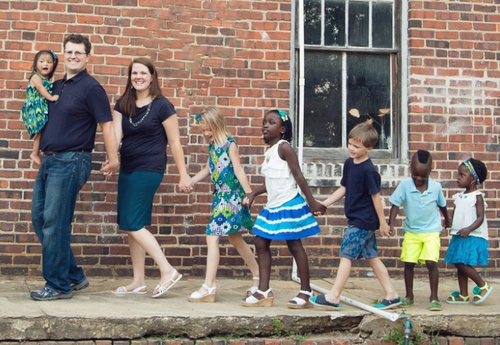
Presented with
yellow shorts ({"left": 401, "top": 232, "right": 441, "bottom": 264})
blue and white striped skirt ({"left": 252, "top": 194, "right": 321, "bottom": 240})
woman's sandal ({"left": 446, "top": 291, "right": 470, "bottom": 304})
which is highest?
blue and white striped skirt ({"left": 252, "top": 194, "right": 321, "bottom": 240})

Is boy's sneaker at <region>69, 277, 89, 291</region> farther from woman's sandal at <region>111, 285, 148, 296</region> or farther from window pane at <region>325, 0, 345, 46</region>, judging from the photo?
window pane at <region>325, 0, 345, 46</region>

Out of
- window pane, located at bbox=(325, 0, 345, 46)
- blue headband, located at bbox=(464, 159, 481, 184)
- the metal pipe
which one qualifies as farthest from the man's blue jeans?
blue headband, located at bbox=(464, 159, 481, 184)

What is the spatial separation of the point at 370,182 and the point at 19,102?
3.30 m

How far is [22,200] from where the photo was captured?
7008mm

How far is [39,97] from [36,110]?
11 cm

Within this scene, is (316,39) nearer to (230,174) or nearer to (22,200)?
(230,174)

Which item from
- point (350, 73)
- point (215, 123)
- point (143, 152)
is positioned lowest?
point (143, 152)

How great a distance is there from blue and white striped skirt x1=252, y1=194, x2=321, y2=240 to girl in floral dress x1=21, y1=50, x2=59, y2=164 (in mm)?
1894

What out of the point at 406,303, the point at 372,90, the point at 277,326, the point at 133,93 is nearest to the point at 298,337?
the point at 277,326

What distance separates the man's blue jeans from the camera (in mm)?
5844

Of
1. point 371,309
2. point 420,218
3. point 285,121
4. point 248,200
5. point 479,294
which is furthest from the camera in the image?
point 479,294

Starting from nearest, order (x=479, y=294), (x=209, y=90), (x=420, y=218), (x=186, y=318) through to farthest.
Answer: (x=186, y=318), (x=420, y=218), (x=479, y=294), (x=209, y=90)

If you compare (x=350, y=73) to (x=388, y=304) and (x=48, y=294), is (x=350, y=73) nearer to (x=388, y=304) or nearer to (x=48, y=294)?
(x=388, y=304)

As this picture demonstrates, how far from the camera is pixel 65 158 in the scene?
5.89m
